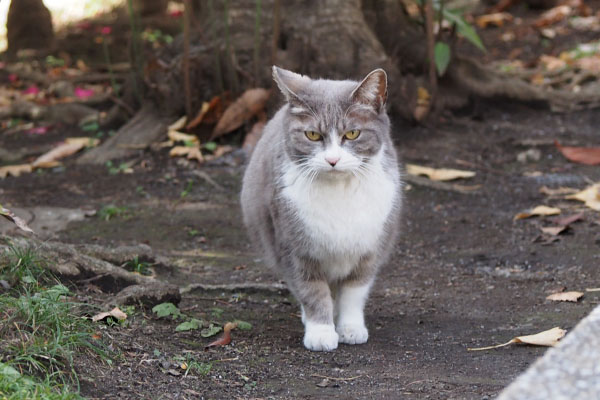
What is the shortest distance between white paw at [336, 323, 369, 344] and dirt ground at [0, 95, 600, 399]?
41mm

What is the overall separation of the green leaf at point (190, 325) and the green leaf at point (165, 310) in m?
0.08

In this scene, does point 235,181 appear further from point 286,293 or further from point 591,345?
point 591,345

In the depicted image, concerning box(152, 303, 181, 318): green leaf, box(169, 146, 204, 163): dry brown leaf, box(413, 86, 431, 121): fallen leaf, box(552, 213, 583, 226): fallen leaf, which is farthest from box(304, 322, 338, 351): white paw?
box(413, 86, 431, 121): fallen leaf

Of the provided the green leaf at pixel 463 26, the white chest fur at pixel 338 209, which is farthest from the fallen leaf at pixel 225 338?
the green leaf at pixel 463 26

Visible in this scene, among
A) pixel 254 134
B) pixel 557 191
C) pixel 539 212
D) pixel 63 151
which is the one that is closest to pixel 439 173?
pixel 557 191

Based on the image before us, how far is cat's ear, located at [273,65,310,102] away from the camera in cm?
358

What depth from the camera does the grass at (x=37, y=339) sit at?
2.47 metres

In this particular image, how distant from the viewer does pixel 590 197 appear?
5.41 meters

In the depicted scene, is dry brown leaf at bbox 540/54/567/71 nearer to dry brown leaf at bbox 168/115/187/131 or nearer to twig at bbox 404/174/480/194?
twig at bbox 404/174/480/194

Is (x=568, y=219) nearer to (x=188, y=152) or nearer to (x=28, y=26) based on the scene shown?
(x=188, y=152)

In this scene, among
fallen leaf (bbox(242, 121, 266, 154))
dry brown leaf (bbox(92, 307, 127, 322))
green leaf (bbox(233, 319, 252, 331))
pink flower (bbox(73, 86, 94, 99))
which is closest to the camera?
dry brown leaf (bbox(92, 307, 127, 322))

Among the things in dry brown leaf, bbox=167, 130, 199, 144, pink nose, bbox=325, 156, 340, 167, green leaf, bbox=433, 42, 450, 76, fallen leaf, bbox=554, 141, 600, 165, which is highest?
pink nose, bbox=325, 156, 340, 167

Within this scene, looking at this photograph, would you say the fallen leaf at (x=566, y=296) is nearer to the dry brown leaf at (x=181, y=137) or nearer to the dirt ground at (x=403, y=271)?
the dirt ground at (x=403, y=271)

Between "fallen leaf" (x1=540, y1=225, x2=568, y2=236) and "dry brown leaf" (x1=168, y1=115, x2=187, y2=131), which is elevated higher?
"dry brown leaf" (x1=168, y1=115, x2=187, y2=131)
